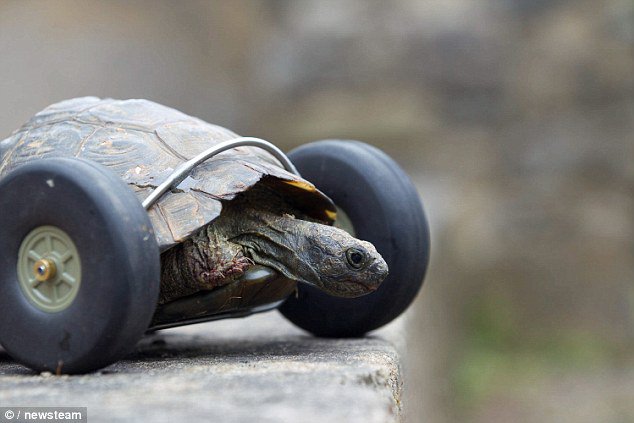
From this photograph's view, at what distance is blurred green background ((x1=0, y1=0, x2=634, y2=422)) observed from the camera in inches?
364

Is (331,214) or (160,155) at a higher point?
(160,155)

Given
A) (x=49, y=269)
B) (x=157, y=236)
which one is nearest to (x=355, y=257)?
(x=157, y=236)

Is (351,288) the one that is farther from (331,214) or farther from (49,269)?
(49,269)

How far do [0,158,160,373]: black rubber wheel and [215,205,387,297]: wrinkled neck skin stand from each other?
613 mm

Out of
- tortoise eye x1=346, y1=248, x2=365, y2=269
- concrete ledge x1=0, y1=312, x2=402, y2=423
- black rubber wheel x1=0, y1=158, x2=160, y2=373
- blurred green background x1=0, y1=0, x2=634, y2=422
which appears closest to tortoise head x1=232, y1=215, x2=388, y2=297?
tortoise eye x1=346, y1=248, x2=365, y2=269

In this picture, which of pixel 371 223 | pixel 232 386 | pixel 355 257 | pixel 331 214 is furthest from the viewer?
pixel 371 223

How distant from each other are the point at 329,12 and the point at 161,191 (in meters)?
8.39

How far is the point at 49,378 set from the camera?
89.4 inches

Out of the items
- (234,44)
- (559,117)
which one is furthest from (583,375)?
(234,44)

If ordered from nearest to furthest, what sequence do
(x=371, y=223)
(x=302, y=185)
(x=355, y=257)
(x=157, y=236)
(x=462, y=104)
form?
(x=157, y=236), (x=355, y=257), (x=302, y=185), (x=371, y=223), (x=462, y=104)

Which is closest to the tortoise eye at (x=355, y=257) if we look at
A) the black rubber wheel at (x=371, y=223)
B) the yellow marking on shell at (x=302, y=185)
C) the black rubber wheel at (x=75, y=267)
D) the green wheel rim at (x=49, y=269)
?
the yellow marking on shell at (x=302, y=185)

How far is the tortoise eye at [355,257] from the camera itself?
2.75 m

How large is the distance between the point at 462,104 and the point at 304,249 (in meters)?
7.58

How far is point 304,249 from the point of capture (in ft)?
9.33
